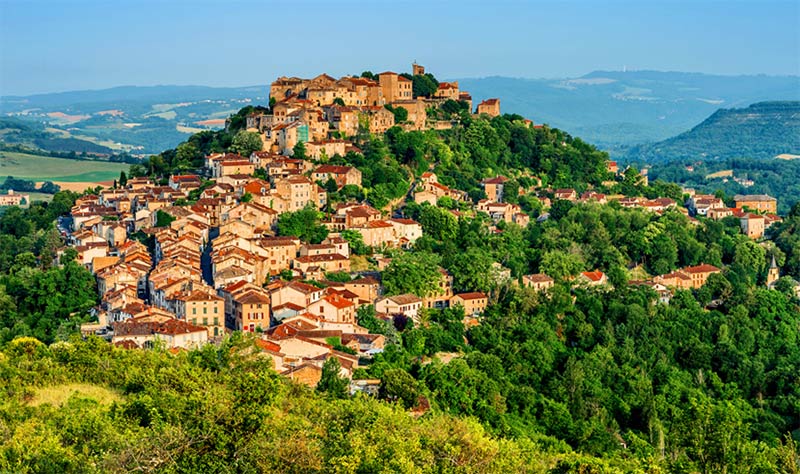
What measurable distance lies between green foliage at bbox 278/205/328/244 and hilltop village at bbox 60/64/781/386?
0.16 feet

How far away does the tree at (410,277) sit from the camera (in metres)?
34.2

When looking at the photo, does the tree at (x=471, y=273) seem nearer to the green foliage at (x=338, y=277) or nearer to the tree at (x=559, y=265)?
the tree at (x=559, y=265)

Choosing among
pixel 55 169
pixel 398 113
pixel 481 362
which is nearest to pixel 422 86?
pixel 398 113

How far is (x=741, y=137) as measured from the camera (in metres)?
138

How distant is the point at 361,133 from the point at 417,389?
21663 mm

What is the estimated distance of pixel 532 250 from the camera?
40.7 meters

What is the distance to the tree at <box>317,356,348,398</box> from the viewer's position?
2484 cm

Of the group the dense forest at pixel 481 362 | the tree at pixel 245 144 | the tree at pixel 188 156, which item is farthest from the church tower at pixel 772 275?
the tree at pixel 188 156

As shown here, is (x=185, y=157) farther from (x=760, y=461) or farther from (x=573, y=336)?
(x=760, y=461)

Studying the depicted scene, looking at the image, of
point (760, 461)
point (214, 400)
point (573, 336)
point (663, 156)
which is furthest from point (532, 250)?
point (663, 156)

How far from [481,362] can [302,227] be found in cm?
904

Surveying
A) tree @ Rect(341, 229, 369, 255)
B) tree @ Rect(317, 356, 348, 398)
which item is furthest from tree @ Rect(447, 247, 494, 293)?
tree @ Rect(317, 356, 348, 398)

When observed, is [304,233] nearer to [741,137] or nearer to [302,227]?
[302,227]

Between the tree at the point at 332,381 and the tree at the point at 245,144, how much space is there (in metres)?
19.2
